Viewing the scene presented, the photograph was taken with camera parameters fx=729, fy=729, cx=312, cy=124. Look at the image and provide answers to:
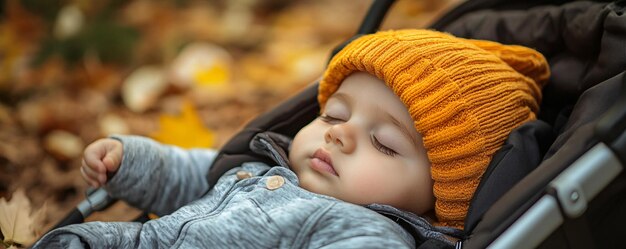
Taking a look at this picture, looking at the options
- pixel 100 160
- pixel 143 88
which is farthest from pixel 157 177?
pixel 143 88

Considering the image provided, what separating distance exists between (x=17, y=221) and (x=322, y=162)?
65cm

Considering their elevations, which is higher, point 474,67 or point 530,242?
point 474,67

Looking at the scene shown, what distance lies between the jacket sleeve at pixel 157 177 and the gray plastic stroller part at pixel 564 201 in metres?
0.85

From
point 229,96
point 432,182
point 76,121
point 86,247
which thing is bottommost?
point 229,96

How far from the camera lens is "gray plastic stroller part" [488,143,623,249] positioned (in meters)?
1.20

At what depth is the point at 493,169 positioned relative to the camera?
56.8 inches

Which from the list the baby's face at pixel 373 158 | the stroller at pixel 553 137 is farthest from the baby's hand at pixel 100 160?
the baby's face at pixel 373 158

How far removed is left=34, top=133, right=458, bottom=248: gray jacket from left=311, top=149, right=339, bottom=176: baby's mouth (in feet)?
0.18

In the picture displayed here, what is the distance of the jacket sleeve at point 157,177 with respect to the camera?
1.72m

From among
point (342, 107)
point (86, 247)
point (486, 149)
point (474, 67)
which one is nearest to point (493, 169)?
point (486, 149)

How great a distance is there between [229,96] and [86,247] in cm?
185

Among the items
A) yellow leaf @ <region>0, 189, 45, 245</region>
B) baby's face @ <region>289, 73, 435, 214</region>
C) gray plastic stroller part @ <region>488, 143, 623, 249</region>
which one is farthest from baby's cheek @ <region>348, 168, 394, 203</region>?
yellow leaf @ <region>0, 189, 45, 245</region>

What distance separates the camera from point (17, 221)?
1.52m

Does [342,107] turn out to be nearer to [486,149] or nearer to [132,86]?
[486,149]
